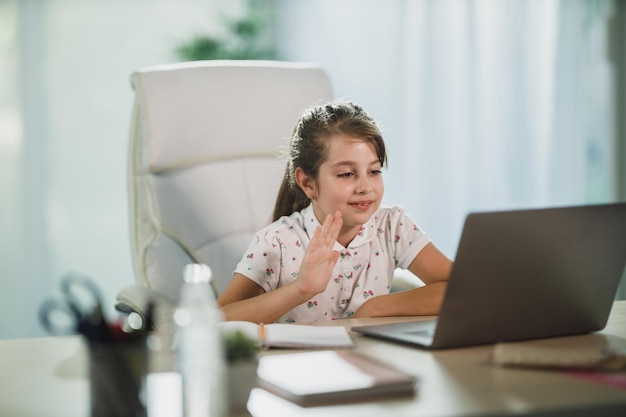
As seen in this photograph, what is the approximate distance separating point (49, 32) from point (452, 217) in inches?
75.0

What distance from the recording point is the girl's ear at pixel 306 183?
1.92m

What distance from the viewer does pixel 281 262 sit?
1.88 meters

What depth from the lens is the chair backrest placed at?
2135 mm

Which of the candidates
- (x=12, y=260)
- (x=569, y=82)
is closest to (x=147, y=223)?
(x=12, y=260)

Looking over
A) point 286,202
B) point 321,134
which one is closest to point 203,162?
point 286,202

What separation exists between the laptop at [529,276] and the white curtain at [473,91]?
262 cm

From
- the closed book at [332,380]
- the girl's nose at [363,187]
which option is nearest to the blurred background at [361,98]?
the girl's nose at [363,187]

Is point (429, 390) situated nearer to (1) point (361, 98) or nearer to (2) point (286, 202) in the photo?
(2) point (286, 202)

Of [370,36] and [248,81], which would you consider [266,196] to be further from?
[370,36]

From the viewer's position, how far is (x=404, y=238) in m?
1.95

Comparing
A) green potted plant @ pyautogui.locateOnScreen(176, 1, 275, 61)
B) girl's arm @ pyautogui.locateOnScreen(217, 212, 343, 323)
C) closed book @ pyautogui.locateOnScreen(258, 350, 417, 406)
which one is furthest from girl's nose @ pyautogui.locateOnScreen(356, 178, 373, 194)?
green potted plant @ pyautogui.locateOnScreen(176, 1, 275, 61)

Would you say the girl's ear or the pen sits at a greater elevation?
the girl's ear

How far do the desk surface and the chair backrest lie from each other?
2.88ft

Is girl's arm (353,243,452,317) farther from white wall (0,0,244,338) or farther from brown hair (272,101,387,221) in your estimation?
white wall (0,0,244,338)
